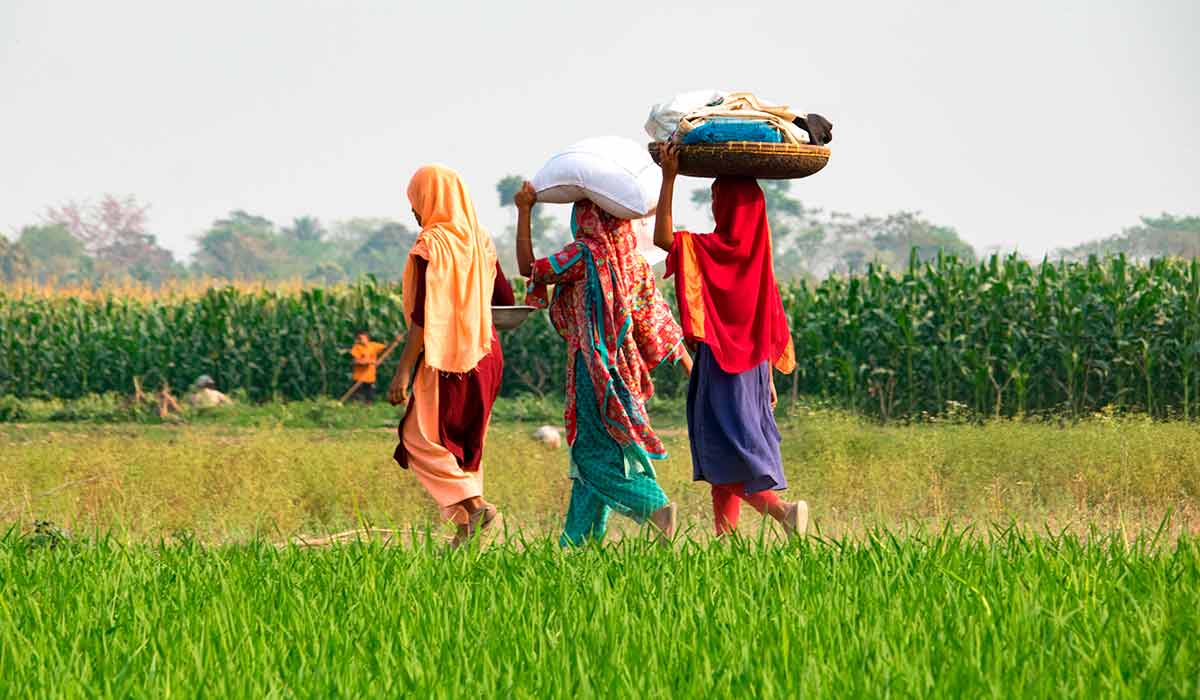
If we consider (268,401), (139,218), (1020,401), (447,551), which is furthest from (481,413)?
(139,218)

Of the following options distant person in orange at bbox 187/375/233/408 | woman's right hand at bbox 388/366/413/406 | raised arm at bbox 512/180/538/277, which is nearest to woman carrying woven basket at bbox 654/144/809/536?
raised arm at bbox 512/180/538/277

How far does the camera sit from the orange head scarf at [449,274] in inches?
289

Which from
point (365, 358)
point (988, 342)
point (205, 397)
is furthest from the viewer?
point (205, 397)

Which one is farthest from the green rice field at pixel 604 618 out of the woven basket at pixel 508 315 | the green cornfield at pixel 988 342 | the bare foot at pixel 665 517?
the green cornfield at pixel 988 342

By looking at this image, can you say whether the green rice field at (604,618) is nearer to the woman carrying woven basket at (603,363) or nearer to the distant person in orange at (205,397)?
the woman carrying woven basket at (603,363)

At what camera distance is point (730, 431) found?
7.04 m

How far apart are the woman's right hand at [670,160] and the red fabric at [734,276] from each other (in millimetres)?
304

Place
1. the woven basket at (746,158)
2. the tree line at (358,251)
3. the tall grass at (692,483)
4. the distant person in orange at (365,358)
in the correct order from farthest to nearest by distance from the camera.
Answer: the tree line at (358,251)
the distant person in orange at (365,358)
the tall grass at (692,483)
the woven basket at (746,158)

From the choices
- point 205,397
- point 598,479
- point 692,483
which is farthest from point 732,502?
point 205,397

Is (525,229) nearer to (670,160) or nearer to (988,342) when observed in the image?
(670,160)

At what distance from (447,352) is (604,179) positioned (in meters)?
1.18

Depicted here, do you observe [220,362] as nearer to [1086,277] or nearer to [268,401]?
[268,401]

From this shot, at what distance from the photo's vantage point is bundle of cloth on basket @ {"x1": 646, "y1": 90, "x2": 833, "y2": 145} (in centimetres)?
690

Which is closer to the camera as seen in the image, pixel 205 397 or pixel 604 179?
pixel 604 179
